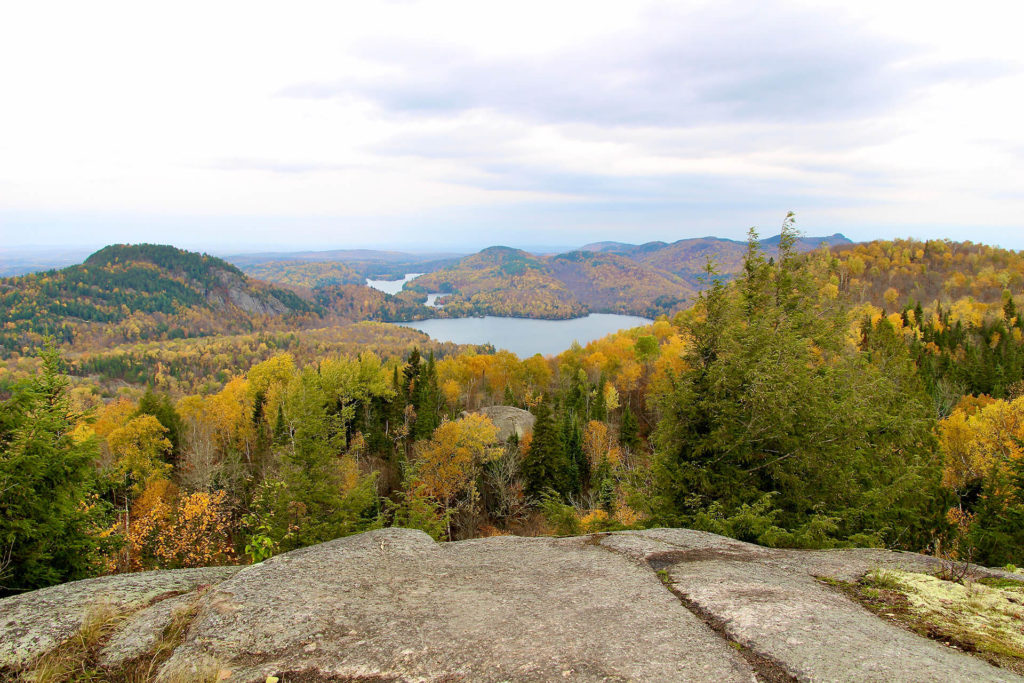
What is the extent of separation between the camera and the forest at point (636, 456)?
35.6 feet

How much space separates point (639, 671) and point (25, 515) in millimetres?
12636

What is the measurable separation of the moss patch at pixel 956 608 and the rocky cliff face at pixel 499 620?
0.30m

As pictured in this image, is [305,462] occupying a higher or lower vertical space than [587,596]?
lower

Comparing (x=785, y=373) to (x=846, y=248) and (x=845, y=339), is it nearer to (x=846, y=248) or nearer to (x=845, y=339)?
(x=845, y=339)

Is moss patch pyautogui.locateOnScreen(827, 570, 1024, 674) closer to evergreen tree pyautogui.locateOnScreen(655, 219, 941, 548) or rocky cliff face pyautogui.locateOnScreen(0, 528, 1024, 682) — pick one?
rocky cliff face pyautogui.locateOnScreen(0, 528, 1024, 682)

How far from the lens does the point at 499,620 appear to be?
5.49 meters

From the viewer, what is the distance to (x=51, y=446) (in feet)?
34.6

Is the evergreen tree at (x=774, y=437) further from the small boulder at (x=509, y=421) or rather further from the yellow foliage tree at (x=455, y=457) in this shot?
the small boulder at (x=509, y=421)

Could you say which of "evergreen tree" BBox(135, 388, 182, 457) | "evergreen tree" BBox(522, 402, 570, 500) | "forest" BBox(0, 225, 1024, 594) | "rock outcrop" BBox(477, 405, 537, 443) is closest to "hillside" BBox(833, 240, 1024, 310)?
"forest" BBox(0, 225, 1024, 594)

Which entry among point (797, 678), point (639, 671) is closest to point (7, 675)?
point (639, 671)

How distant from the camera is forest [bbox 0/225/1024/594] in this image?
428 inches

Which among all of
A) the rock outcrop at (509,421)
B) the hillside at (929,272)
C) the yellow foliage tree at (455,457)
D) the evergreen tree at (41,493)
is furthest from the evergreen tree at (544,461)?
the hillside at (929,272)

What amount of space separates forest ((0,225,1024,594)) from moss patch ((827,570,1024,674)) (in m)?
2.62

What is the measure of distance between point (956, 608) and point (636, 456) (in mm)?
22986
